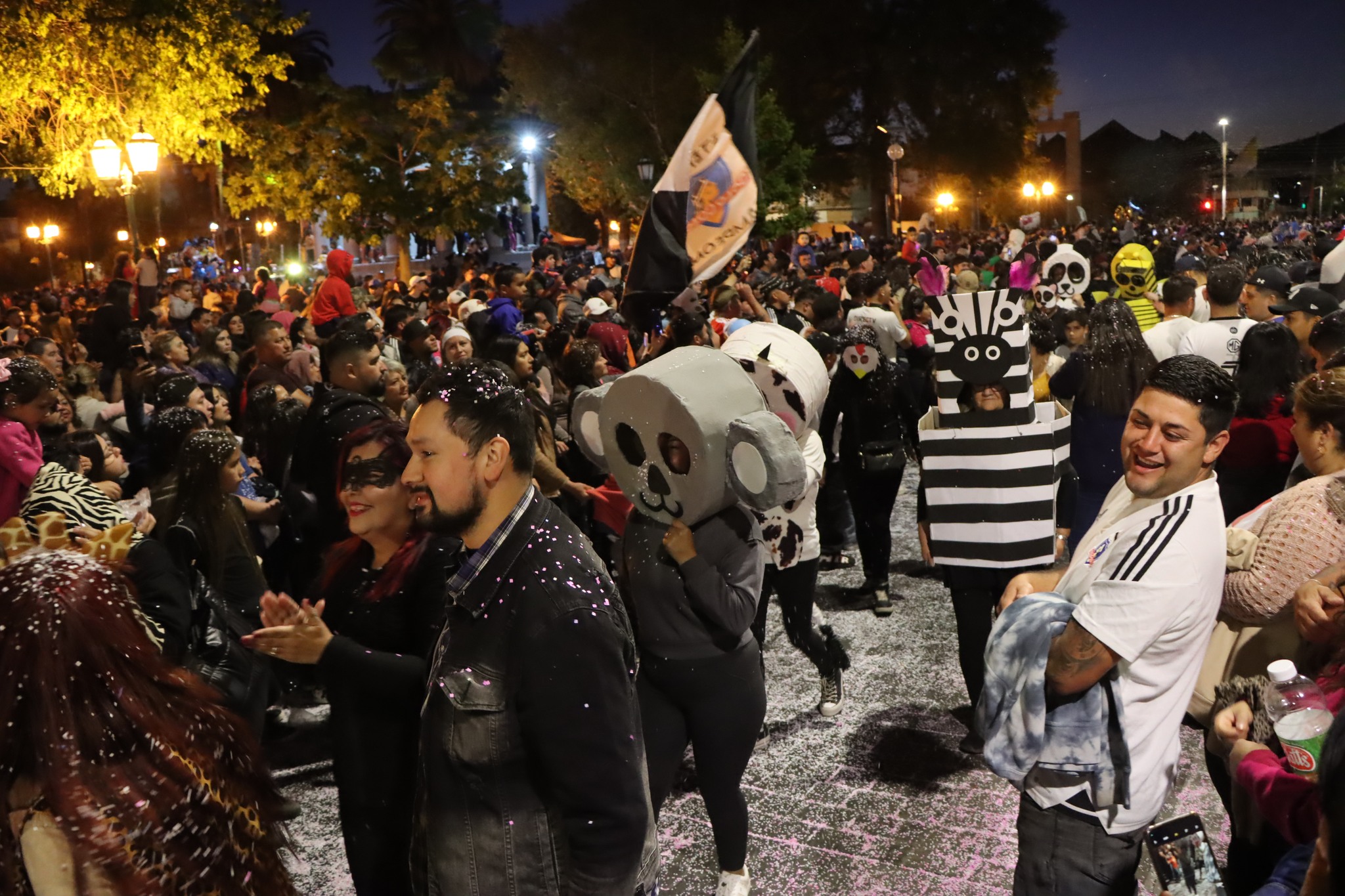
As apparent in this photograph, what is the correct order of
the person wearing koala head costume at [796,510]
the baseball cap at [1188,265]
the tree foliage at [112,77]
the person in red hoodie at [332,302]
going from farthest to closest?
the baseball cap at [1188,265] → the tree foliage at [112,77] → the person in red hoodie at [332,302] → the person wearing koala head costume at [796,510]

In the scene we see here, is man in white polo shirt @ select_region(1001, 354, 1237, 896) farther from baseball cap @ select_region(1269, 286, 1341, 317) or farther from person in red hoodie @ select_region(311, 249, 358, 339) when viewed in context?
person in red hoodie @ select_region(311, 249, 358, 339)

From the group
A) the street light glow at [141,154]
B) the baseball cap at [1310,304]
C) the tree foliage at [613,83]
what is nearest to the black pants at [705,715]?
the baseball cap at [1310,304]

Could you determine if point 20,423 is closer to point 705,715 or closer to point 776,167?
point 705,715

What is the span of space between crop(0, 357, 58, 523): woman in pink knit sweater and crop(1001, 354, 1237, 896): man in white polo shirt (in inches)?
180

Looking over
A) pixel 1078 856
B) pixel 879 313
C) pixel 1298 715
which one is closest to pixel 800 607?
pixel 1078 856

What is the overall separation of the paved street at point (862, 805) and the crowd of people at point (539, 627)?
22cm

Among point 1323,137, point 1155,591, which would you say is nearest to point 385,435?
point 1155,591

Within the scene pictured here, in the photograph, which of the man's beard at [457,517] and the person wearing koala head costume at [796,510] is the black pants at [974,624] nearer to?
the person wearing koala head costume at [796,510]

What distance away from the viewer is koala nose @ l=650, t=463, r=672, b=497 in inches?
134

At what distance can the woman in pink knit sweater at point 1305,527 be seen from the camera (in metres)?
2.90

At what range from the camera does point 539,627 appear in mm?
2121

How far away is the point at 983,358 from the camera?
454 cm

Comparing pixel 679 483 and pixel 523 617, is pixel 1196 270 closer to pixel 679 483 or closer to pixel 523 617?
pixel 679 483

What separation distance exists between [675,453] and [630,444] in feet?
0.80
